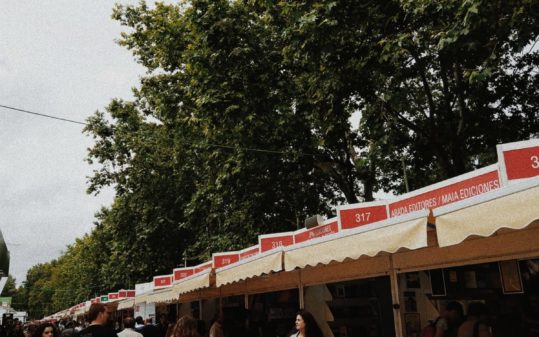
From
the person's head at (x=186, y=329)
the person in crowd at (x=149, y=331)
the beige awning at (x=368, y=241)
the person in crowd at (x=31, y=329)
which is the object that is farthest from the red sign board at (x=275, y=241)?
the person's head at (x=186, y=329)

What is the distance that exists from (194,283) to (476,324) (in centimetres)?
568

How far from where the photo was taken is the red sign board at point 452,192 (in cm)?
607

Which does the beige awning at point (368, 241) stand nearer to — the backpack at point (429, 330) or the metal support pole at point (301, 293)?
the metal support pole at point (301, 293)

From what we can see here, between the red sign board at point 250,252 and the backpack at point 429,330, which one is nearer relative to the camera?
the backpack at point 429,330

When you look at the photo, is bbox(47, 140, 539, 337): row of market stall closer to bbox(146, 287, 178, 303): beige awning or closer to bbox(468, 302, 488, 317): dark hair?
bbox(468, 302, 488, 317): dark hair

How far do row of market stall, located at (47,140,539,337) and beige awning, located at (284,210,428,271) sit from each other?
1 cm

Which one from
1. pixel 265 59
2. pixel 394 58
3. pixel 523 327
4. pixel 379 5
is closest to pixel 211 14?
pixel 265 59

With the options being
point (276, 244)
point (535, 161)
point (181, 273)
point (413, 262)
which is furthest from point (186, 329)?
point (181, 273)

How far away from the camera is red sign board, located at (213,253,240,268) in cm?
1235

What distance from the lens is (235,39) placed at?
41.8ft

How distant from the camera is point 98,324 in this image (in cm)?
508

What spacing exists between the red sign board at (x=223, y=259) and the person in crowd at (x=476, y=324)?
7.08 metres

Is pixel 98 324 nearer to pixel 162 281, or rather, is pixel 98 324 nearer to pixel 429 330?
pixel 429 330

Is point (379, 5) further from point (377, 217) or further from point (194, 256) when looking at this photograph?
point (194, 256)
